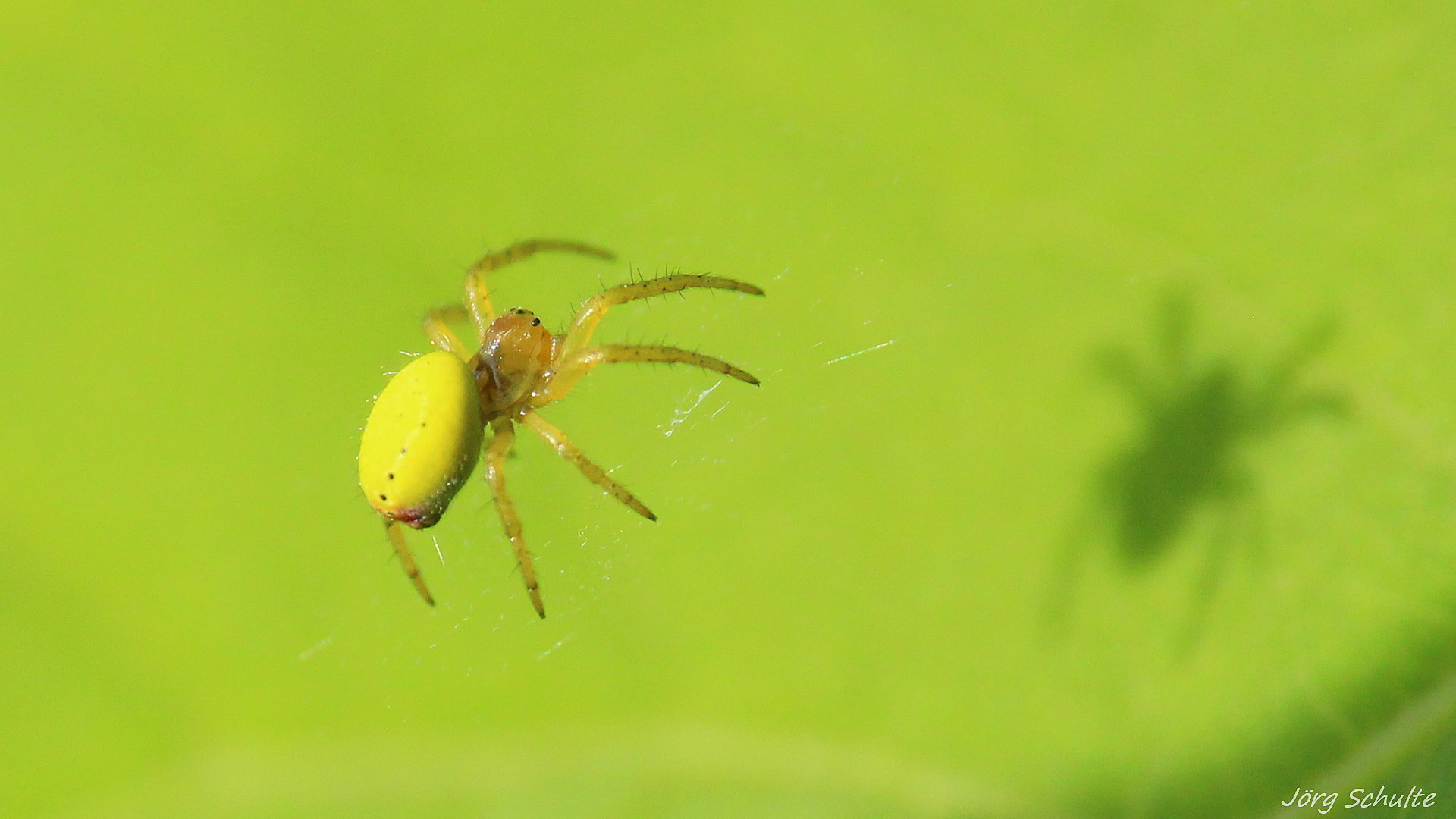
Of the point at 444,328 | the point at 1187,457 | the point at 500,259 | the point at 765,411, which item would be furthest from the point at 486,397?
the point at 1187,457

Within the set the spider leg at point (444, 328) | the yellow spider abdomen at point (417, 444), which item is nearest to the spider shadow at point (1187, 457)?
the yellow spider abdomen at point (417, 444)

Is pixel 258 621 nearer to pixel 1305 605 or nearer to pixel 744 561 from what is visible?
pixel 744 561

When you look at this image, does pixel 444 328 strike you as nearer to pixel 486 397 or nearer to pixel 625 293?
pixel 486 397

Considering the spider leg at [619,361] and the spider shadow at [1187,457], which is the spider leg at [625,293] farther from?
the spider shadow at [1187,457]

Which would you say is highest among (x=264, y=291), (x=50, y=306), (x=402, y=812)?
(x=50, y=306)

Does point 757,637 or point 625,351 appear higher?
point 625,351

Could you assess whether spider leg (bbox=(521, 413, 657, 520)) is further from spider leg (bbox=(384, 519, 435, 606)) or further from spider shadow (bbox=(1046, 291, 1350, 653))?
spider shadow (bbox=(1046, 291, 1350, 653))

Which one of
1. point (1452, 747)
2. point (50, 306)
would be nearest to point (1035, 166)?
point (1452, 747)
